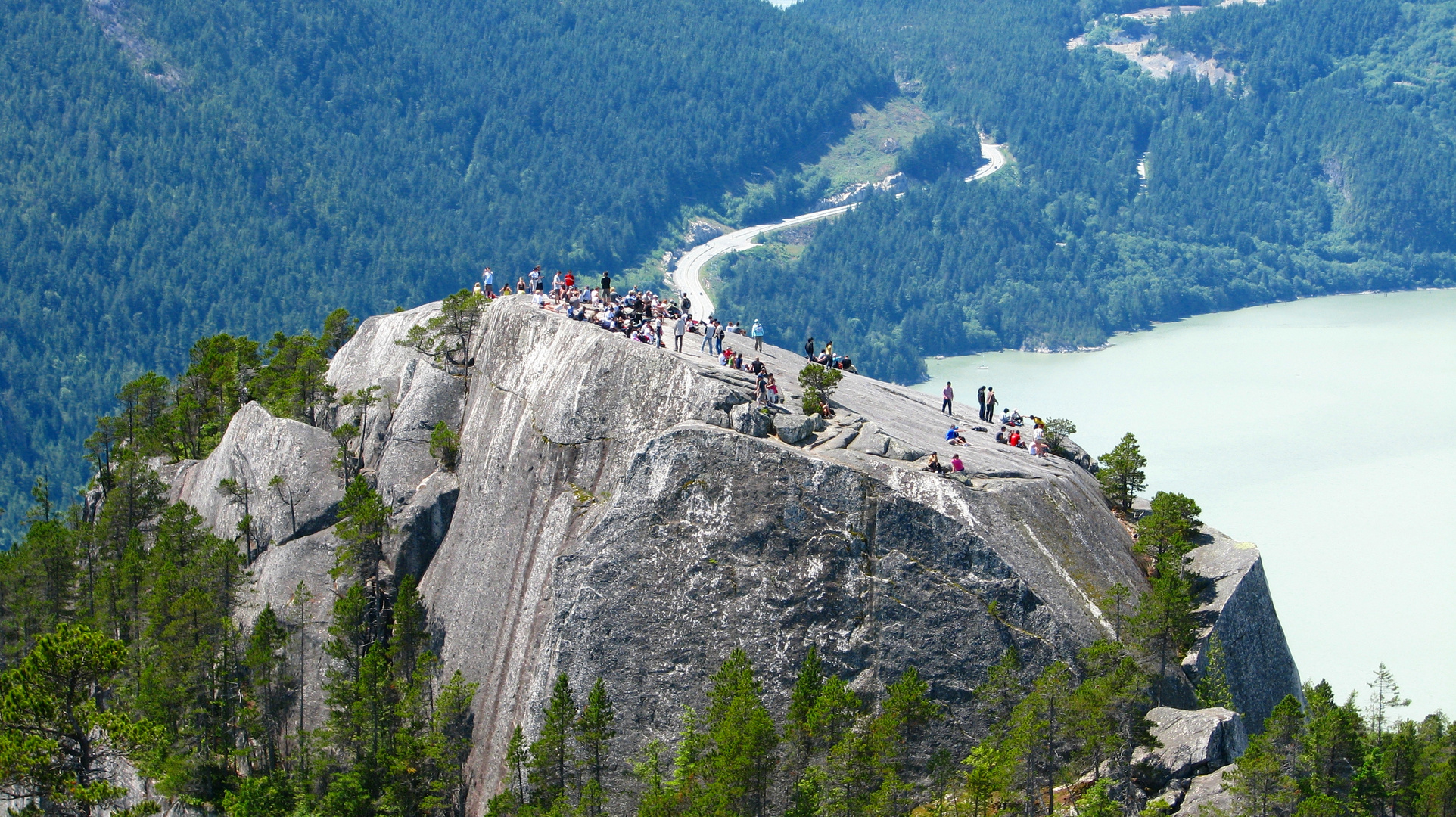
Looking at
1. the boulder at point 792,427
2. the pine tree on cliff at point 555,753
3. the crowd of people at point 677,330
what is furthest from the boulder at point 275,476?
the boulder at point 792,427

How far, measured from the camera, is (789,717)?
47500 mm

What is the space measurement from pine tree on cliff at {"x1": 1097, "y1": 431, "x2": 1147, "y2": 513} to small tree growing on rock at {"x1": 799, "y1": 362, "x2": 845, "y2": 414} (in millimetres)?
12979

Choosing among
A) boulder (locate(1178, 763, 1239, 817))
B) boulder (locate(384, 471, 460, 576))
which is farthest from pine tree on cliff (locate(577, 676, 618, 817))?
boulder (locate(1178, 763, 1239, 817))

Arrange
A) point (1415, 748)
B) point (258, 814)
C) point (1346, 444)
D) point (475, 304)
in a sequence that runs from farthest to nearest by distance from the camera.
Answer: point (1346, 444)
point (475, 304)
point (258, 814)
point (1415, 748)

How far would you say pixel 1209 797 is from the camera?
4369cm

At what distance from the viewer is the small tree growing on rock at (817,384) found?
56219 millimetres

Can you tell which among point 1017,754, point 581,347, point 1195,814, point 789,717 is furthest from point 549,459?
point 1195,814

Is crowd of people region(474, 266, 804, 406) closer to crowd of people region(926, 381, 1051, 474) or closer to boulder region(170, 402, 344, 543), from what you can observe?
crowd of people region(926, 381, 1051, 474)

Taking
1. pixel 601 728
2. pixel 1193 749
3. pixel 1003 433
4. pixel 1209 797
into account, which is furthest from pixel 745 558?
pixel 1209 797

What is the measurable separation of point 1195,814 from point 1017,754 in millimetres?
5749

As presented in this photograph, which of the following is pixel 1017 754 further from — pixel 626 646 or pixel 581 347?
pixel 581 347

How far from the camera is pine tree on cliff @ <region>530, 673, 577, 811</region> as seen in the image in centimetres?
4916

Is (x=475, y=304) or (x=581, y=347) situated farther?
(x=475, y=304)

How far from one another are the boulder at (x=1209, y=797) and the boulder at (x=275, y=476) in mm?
43492
